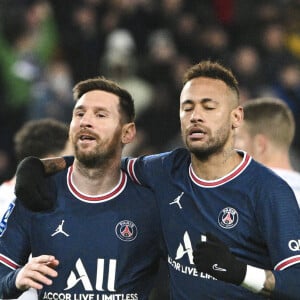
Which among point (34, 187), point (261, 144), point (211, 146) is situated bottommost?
point (34, 187)

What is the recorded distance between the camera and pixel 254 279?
422 cm

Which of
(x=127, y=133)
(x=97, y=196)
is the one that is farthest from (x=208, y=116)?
(x=97, y=196)

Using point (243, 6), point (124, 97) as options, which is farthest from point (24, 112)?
point (124, 97)

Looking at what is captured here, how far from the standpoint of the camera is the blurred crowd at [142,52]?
9.34 meters

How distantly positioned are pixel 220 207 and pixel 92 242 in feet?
2.33

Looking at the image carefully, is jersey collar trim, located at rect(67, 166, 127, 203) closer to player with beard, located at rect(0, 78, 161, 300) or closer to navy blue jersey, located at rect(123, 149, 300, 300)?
player with beard, located at rect(0, 78, 161, 300)

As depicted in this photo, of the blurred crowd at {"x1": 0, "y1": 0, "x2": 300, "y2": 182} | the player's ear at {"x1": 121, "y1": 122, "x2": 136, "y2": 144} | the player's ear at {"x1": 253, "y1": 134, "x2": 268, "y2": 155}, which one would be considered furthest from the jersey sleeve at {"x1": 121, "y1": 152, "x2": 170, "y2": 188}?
the blurred crowd at {"x1": 0, "y1": 0, "x2": 300, "y2": 182}

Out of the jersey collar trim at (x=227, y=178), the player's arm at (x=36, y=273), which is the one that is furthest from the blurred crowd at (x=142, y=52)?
the player's arm at (x=36, y=273)

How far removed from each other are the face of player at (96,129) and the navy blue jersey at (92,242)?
8.6 inches

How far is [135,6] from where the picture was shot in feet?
33.9

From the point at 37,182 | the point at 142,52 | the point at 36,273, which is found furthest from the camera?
the point at 142,52

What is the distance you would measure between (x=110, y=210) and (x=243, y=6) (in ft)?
22.0

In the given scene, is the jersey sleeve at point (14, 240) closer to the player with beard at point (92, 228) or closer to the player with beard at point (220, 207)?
the player with beard at point (92, 228)

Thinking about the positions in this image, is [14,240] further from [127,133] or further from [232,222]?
[232,222]
